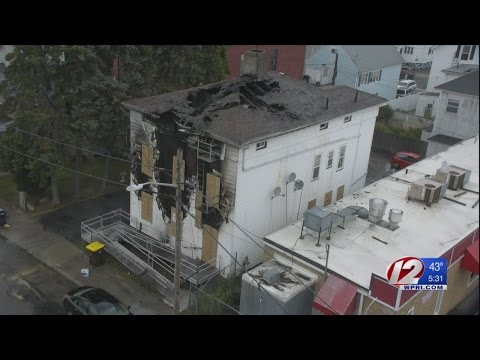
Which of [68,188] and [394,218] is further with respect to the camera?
[68,188]

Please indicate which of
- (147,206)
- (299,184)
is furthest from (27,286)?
(299,184)

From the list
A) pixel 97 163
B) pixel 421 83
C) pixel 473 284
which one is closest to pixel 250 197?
pixel 473 284

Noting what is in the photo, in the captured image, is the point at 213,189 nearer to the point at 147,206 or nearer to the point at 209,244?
the point at 209,244

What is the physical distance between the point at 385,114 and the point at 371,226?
21.0 meters

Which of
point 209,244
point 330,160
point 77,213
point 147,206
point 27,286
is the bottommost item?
point 77,213

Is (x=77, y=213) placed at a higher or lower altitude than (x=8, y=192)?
higher

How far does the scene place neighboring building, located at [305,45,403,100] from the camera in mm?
36500

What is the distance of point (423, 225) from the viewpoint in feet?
Answer: 50.5

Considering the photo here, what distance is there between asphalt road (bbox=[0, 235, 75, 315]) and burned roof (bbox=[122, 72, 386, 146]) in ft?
22.5

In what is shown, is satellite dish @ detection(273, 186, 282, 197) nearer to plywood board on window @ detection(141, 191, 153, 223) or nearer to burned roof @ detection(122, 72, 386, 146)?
burned roof @ detection(122, 72, 386, 146)

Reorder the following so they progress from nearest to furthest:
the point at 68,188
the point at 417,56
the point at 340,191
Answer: the point at 340,191
the point at 68,188
the point at 417,56

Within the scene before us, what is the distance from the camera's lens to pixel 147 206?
19.4 m

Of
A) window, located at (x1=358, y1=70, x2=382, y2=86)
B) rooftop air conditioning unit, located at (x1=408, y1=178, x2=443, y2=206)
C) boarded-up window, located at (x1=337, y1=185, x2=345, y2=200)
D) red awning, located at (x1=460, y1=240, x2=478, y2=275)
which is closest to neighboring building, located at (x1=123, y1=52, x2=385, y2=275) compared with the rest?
boarded-up window, located at (x1=337, y1=185, x2=345, y2=200)

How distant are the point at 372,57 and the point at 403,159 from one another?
1237cm
